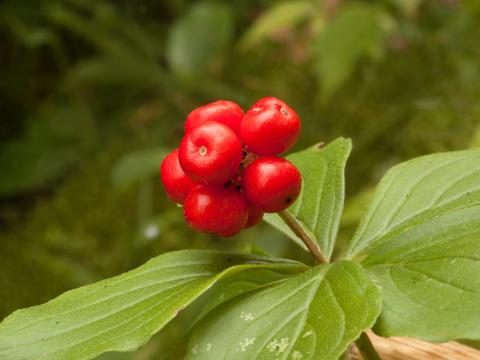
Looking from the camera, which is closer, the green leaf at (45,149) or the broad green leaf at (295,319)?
the broad green leaf at (295,319)

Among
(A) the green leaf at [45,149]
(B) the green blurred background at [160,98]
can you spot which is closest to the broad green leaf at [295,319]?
(B) the green blurred background at [160,98]

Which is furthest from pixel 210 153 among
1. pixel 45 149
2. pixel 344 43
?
pixel 45 149

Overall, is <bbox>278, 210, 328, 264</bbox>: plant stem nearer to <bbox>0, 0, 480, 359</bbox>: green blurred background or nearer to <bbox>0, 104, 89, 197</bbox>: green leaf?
<bbox>0, 0, 480, 359</bbox>: green blurred background

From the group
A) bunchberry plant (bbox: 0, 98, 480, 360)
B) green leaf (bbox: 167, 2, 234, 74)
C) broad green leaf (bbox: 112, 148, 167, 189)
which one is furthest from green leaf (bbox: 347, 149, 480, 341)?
green leaf (bbox: 167, 2, 234, 74)

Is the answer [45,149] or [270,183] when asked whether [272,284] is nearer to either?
[270,183]

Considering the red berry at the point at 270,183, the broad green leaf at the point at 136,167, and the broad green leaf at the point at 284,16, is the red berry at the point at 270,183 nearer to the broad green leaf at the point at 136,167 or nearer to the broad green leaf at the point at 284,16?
the broad green leaf at the point at 284,16

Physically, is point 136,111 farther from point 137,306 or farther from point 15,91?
point 137,306
